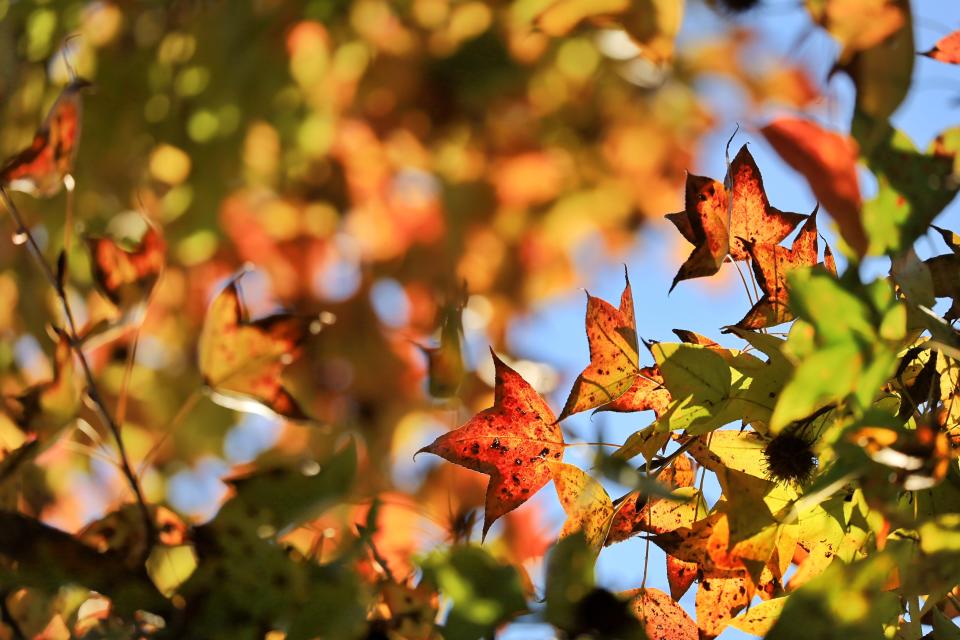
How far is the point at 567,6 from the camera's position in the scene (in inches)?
27.5

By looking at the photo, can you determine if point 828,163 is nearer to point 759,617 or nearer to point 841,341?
point 841,341

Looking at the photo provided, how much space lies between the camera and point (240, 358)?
0.48m

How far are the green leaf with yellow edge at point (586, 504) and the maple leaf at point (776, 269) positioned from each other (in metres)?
0.11

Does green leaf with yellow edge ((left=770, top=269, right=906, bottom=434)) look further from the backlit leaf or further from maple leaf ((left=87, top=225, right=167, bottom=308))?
maple leaf ((left=87, top=225, right=167, bottom=308))

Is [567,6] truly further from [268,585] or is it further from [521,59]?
[521,59]

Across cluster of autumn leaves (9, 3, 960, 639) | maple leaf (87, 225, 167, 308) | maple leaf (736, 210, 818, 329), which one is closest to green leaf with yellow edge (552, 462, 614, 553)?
cluster of autumn leaves (9, 3, 960, 639)

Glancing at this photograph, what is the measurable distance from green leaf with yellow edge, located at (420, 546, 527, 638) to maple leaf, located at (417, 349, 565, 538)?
0.14 m

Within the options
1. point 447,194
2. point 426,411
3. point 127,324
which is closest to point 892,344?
point 127,324

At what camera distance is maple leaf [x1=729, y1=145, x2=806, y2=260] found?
1.44 ft

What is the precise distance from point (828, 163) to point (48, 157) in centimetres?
42

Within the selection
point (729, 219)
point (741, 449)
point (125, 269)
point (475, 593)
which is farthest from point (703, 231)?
point (125, 269)

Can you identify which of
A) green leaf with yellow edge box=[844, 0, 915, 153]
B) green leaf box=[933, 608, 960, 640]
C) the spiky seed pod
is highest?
green leaf with yellow edge box=[844, 0, 915, 153]

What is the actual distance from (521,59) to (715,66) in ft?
2.19

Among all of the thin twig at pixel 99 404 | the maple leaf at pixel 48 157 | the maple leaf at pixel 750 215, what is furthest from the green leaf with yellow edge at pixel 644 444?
the maple leaf at pixel 48 157
